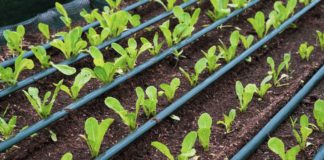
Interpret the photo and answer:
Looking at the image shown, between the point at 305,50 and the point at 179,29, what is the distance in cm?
64

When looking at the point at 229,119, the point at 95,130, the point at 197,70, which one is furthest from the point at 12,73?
the point at 229,119

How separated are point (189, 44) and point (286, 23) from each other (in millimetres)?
603

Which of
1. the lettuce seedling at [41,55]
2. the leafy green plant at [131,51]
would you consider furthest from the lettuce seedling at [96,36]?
the lettuce seedling at [41,55]

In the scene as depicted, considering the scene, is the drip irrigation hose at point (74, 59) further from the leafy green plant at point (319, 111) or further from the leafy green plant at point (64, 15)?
the leafy green plant at point (319, 111)

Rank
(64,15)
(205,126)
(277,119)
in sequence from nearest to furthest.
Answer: (205,126), (277,119), (64,15)

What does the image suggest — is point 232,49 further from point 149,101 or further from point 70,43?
point 70,43

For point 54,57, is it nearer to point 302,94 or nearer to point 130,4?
point 130,4

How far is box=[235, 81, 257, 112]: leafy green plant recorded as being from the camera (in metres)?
1.97

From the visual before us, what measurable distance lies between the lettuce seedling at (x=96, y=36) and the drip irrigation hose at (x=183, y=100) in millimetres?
548

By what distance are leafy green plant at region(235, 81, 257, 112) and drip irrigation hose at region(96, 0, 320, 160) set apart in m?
0.17

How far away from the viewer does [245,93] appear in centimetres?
196

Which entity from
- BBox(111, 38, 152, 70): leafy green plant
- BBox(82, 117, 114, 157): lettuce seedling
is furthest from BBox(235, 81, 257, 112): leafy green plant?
BBox(82, 117, 114, 157): lettuce seedling

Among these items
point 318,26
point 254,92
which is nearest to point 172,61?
point 254,92

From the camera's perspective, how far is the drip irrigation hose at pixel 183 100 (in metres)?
1.73
